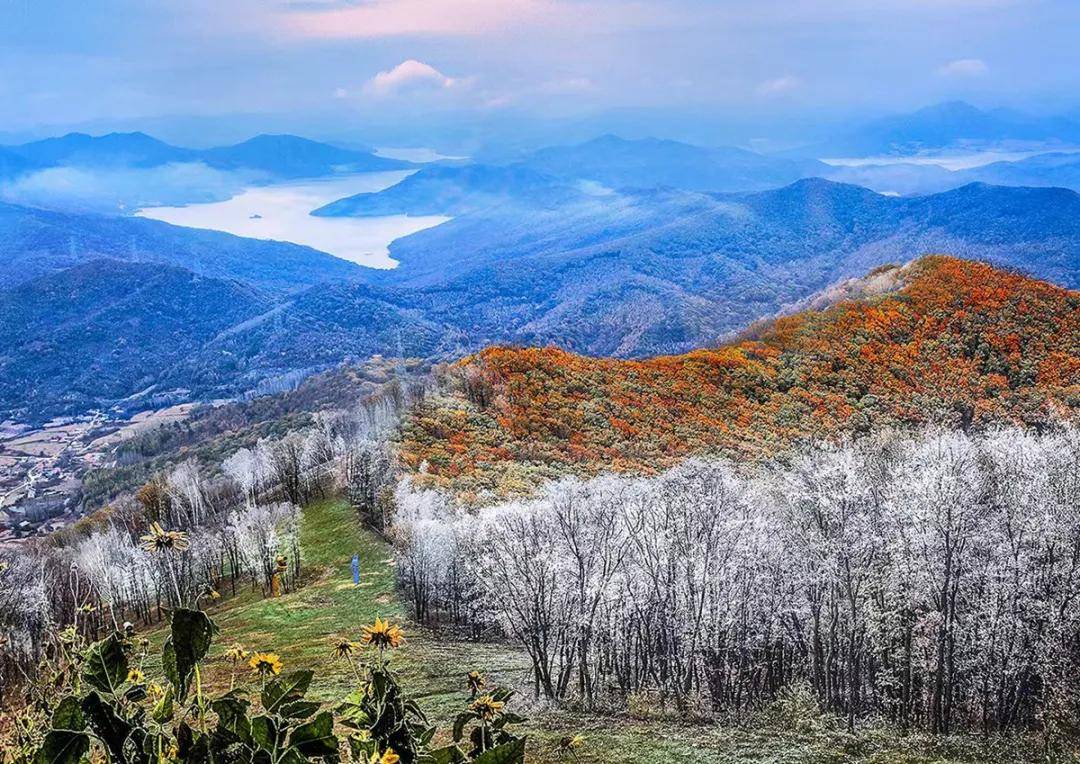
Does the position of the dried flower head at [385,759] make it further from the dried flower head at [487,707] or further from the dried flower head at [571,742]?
the dried flower head at [571,742]

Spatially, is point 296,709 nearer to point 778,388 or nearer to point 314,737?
point 314,737

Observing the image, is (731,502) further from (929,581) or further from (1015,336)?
(1015,336)

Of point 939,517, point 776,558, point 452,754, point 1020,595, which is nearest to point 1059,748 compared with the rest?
point 1020,595

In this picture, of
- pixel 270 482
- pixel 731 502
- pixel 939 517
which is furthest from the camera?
pixel 270 482

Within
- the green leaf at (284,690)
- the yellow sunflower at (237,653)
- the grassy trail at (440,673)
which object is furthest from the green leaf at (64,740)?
the grassy trail at (440,673)

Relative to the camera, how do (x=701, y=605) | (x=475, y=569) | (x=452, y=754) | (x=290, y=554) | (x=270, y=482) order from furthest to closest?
1. (x=270, y=482)
2. (x=290, y=554)
3. (x=475, y=569)
4. (x=701, y=605)
5. (x=452, y=754)

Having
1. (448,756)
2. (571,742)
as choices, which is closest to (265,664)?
(448,756)
